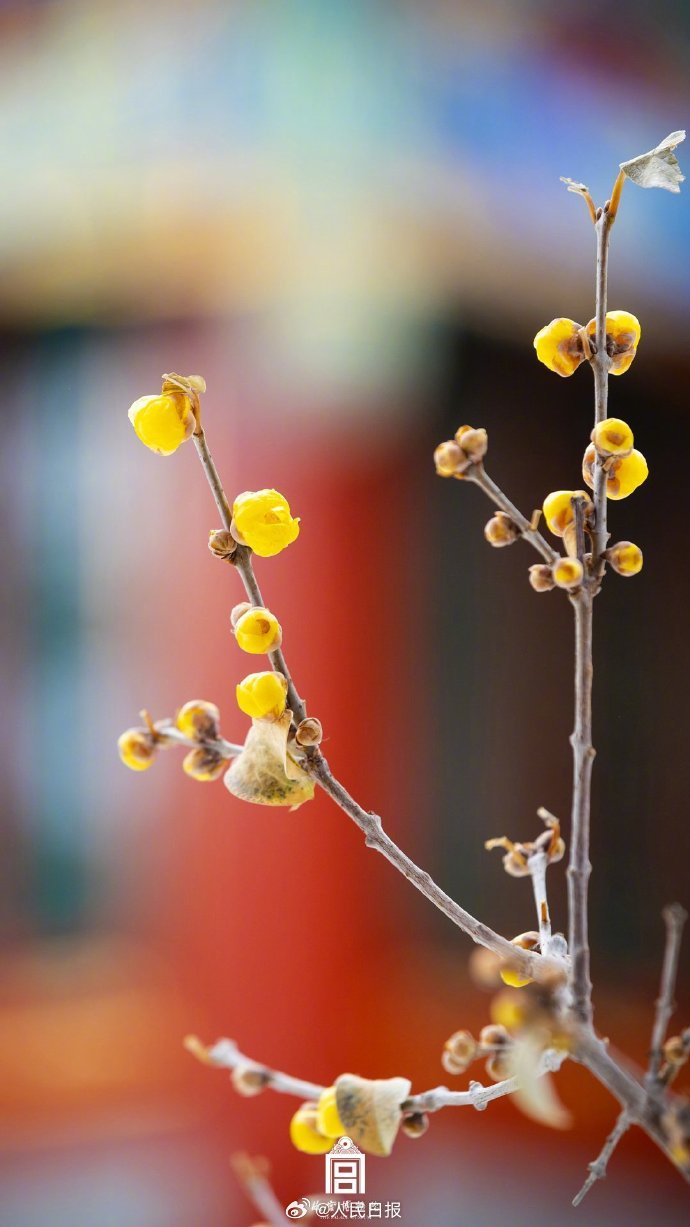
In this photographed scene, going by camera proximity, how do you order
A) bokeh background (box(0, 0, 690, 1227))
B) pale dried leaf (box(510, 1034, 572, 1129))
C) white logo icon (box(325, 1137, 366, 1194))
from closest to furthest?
1. pale dried leaf (box(510, 1034, 572, 1129))
2. white logo icon (box(325, 1137, 366, 1194))
3. bokeh background (box(0, 0, 690, 1227))

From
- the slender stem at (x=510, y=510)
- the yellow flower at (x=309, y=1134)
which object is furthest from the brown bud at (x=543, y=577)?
the yellow flower at (x=309, y=1134)

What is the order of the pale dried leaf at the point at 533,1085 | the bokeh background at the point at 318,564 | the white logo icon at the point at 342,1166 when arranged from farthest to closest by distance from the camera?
the bokeh background at the point at 318,564
the white logo icon at the point at 342,1166
the pale dried leaf at the point at 533,1085

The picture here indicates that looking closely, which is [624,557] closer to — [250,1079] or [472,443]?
[472,443]

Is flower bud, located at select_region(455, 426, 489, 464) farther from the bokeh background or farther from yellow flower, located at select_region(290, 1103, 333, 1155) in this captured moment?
the bokeh background

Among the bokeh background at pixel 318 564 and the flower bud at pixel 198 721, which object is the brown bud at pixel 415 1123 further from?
the bokeh background at pixel 318 564

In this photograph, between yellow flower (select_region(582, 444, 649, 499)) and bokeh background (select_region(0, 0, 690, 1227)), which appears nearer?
yellow flower (select_region(582, 444, 649, 499))

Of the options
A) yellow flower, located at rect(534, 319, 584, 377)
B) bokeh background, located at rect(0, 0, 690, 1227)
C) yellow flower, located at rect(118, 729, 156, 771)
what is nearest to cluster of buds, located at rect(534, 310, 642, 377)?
yellow flower, located at rect(534, 319, 584, 377)
